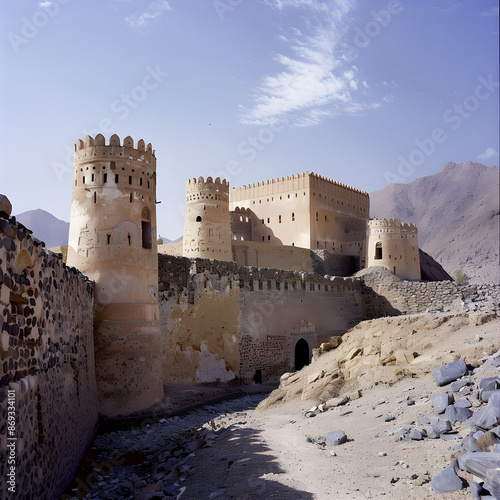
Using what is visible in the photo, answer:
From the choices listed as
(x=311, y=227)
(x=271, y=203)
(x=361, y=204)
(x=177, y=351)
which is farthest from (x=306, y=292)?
(x=361, y=204)

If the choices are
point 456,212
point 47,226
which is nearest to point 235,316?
point 47,226

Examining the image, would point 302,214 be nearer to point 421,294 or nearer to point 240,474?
point 421,294

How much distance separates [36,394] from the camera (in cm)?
620

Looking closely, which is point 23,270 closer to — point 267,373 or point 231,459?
Result: point 231,459

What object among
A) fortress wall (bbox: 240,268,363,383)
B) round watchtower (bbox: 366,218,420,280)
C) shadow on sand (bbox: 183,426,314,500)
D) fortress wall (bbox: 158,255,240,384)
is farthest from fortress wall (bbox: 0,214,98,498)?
round watchtower (bbox: 366,218,420,280)

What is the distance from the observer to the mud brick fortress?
5.95 m

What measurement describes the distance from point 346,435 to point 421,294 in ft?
53.1

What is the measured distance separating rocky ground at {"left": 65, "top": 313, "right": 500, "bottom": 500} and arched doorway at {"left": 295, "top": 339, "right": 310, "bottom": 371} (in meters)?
6.88

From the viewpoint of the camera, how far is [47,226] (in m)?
75.2

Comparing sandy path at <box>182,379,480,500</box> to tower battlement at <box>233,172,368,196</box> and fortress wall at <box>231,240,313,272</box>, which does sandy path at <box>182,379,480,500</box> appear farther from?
tower battlement at <box>233,172,368,196</box>

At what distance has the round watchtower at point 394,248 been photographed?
26156mm

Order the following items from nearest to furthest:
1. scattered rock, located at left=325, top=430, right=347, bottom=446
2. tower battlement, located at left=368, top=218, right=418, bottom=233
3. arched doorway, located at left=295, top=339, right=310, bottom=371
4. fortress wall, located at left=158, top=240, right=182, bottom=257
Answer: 1. scattered rock, located at left=325, top=430, right=347, bottom=446
2. arched doorway, located at left=295, top=339, right=310, bottom=371
3. fortress wall, located at left=158, top=240, right=182, bottom=257
4. tower battlement, located at left=368, top=218, right=418, bottom=233

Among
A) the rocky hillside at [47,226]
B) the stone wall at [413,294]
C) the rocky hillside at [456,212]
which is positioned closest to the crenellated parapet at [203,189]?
the stone wall at [413,294]

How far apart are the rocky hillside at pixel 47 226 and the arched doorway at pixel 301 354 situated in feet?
185
